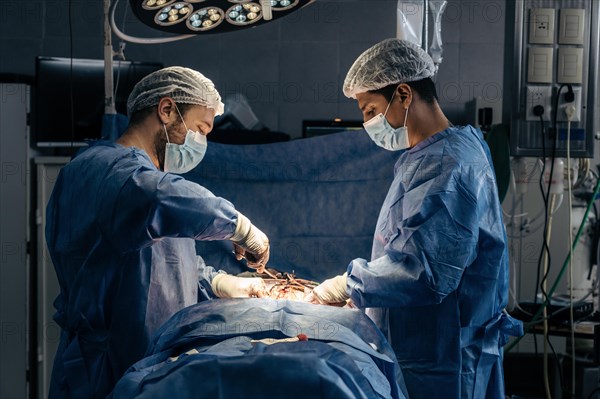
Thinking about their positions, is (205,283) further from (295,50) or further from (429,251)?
(295,50)

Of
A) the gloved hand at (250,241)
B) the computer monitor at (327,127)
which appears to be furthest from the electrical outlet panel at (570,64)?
the gloved hand at (250,241)

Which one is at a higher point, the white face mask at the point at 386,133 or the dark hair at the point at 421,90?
the dark hair at the point at 421,90

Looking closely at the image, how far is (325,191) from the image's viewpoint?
292cm

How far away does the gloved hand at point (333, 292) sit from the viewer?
7.40 ft

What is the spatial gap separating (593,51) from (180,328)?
2.24 metres

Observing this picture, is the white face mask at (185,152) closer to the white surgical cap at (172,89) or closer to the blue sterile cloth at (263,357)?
the white surgical cap at (172,89)

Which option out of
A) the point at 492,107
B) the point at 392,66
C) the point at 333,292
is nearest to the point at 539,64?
the point at 392,66

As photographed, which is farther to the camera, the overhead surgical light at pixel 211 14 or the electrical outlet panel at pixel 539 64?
the electrical outlet panel at pixel 539 64

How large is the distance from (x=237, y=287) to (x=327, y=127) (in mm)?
1857

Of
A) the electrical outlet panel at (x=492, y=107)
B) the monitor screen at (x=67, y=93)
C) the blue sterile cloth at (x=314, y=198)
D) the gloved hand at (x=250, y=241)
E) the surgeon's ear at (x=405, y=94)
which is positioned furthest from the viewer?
the electrical outlet panel at (x=492, y=107)

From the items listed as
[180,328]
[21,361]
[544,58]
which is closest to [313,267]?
[180,328]

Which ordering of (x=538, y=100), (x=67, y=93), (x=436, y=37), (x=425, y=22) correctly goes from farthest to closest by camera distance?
(x=67, y=93), (x=538, y=100), (x=436, y=37), (x=425, y=22)

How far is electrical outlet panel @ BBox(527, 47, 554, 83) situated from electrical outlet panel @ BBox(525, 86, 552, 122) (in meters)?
0.04

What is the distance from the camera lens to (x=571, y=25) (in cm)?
302
